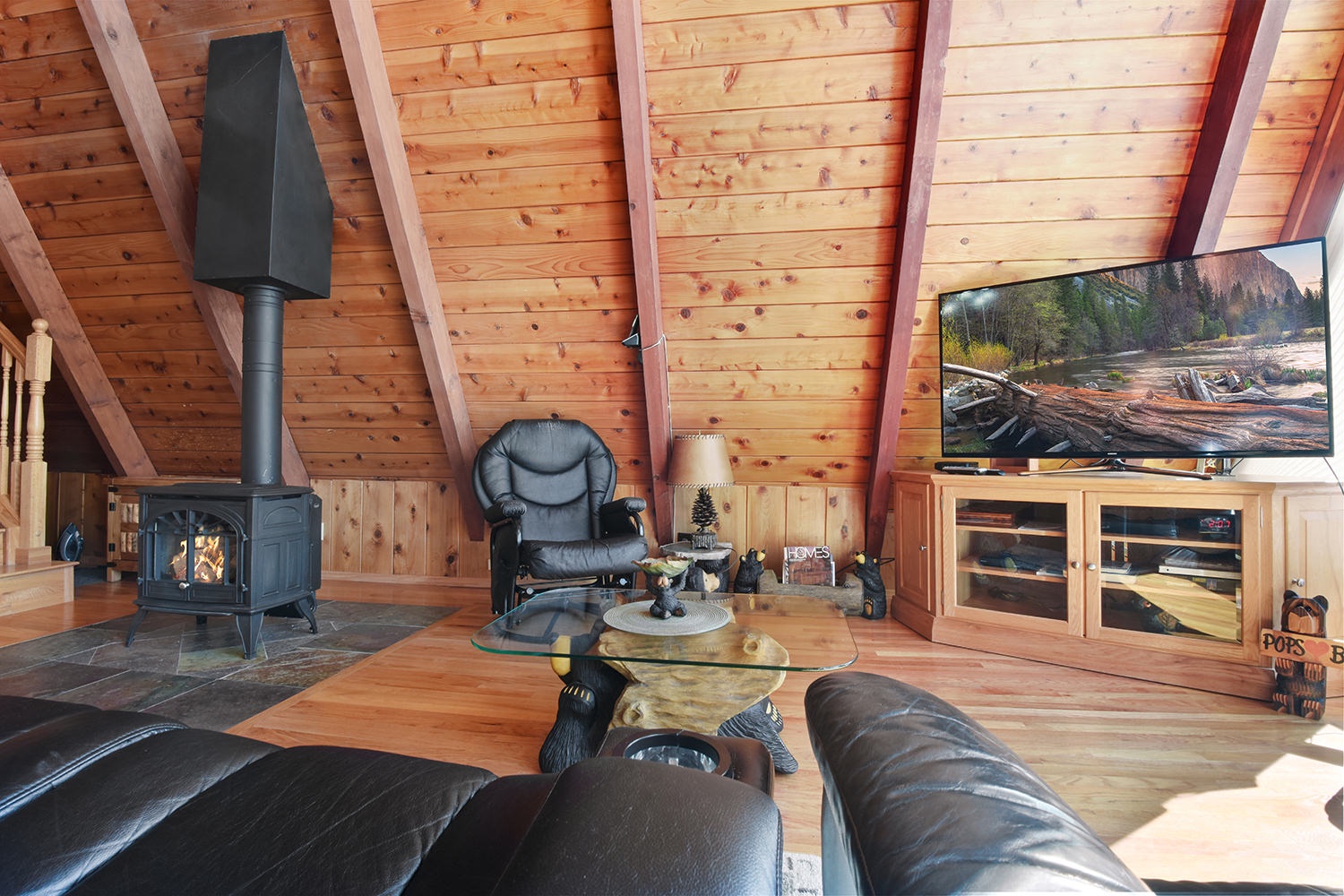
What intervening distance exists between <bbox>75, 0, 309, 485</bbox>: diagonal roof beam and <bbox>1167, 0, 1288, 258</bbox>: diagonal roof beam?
13.9ft

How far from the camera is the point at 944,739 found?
0.68 meters

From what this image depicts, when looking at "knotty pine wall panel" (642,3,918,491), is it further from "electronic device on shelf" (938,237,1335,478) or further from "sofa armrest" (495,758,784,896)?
"sofa armrest" (495,758,784,896)

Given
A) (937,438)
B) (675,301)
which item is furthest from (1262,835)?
(675,301)

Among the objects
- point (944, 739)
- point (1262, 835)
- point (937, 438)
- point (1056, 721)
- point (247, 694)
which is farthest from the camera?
point (937, 438)

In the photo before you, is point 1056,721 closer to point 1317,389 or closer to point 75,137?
point 1317,389

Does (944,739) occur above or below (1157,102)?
below

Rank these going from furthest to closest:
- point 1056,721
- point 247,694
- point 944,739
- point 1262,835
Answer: point 247,694 < point 1056,721 < point 1262,835 < point 944,739

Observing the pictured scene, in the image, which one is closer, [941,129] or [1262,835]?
[1262,835]

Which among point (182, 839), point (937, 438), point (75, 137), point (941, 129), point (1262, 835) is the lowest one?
point (1262, 835)

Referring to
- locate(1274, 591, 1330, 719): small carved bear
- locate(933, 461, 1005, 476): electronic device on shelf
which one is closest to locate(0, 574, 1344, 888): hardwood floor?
locate(1274, 591, 1330, 719): small carved bear

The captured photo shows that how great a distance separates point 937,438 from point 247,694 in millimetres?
3227

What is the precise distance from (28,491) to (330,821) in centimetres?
411

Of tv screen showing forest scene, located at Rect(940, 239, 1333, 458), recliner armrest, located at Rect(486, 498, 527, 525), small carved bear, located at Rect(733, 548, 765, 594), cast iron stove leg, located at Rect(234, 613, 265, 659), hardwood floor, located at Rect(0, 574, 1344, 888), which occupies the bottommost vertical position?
hardwood floor, located at Rect(0, 574, 1344, 888)

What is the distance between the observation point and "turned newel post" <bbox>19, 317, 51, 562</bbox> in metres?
3.46
